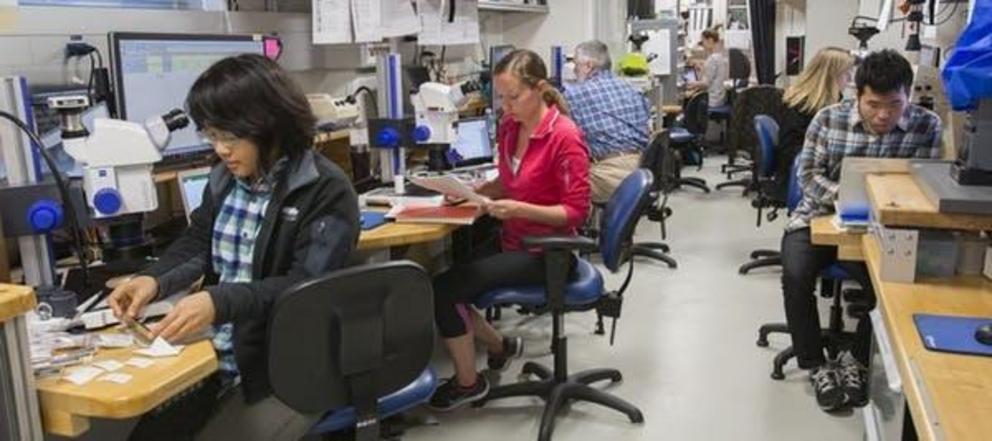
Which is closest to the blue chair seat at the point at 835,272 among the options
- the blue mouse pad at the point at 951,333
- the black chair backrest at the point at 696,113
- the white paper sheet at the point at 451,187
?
the white paper sheet at the point at 451,187

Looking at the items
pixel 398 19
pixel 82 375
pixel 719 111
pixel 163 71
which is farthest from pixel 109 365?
pixel 719 111

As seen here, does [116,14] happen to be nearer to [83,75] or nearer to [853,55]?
[83,75]

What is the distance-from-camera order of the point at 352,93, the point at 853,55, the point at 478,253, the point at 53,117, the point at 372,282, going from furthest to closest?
1. the point at 853,55
2. the point at 352,93
3. the point at 478,253
4. the point at 53,117
5. the point at 372,282

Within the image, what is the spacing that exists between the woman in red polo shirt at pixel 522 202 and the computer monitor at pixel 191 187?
77cm

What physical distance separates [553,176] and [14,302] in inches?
67.7

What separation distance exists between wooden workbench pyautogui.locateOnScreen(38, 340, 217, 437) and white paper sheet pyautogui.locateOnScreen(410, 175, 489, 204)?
128 centimetres

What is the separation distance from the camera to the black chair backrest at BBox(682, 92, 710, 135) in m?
7.32

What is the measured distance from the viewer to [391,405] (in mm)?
1818

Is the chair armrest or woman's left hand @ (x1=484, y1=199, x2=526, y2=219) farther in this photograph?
woman's left hand @ (x1=484, y1=199, x2=526, y2=219)

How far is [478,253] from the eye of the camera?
3.06 metres

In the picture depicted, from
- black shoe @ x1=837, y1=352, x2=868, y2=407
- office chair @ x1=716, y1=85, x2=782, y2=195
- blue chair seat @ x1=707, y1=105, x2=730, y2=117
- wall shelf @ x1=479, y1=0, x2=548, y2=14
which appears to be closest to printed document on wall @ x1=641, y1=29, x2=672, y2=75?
office chair @ x1=716, y1=85, x2=782, y2=195

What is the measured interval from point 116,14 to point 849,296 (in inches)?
130

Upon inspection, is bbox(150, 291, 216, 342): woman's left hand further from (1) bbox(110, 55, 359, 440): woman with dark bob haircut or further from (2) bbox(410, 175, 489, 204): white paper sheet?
(2) bbox(410, 175, 489, 204): white paper sheet

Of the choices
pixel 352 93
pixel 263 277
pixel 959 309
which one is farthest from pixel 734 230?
pixel 263 277
